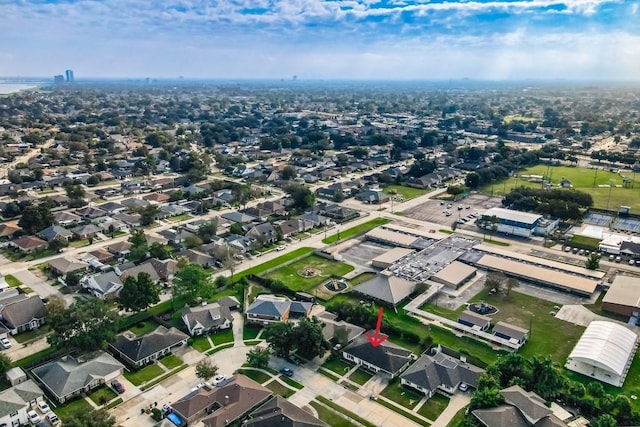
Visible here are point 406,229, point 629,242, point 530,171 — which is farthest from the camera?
point 530,171

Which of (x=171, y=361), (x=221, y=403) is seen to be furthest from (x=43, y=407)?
(x=221, y=403)

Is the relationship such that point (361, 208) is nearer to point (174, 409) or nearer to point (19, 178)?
point (174, 409)

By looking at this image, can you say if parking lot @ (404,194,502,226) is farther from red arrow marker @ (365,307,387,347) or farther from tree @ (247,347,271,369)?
tree @ (247,347,271,369)

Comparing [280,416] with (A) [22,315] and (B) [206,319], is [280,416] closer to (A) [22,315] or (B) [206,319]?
(B) [206,319]

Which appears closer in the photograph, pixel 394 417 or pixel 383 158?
pixel 394 417

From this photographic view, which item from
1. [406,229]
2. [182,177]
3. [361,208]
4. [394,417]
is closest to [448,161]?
[361,208]

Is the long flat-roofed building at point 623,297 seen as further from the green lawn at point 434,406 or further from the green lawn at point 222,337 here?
the green lawn at point 222,337
